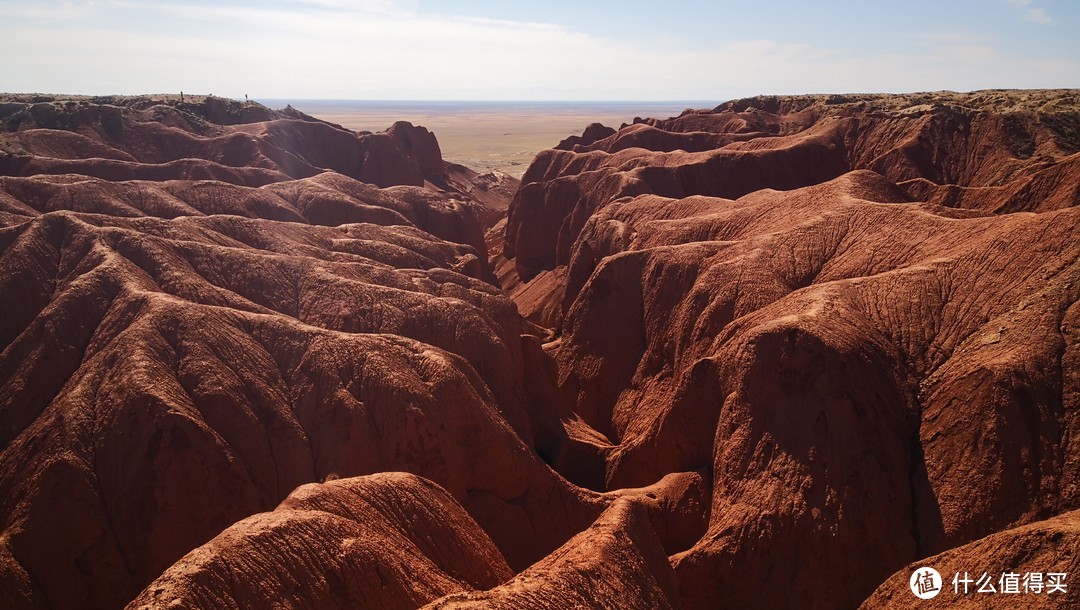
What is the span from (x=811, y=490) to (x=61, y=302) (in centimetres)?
1935

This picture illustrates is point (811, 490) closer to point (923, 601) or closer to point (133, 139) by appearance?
point (923, 601)

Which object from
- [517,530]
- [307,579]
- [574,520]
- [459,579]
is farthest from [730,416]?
[307,579]

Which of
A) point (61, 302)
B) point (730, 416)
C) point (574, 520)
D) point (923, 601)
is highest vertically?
point (61, 302)

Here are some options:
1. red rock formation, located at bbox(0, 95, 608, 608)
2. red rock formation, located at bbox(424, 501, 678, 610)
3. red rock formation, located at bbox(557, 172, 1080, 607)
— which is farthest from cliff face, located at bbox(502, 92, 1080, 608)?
red rock formation, located at bbox(424, 501, 678, 610)

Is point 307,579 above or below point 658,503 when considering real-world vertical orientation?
above

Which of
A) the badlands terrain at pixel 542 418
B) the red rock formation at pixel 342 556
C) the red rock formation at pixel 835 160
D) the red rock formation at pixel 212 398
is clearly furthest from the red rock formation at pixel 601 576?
the red rock formation at pixel 835 160

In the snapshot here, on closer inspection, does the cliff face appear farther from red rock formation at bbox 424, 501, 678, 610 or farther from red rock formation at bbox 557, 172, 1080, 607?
red rock formation at bbox 424, 501, 678, 610

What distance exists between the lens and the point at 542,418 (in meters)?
23.2

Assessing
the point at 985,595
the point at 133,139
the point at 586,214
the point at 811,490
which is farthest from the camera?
the point at 133,139

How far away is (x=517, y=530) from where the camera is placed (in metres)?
17.6

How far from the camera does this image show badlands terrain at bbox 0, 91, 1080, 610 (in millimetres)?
13289

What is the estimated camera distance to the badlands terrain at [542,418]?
13289 mm

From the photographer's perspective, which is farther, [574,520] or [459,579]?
[574,520]

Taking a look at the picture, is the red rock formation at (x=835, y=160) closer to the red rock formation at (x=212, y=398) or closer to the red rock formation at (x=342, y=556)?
the red rock formation at (x=212, y=398)
